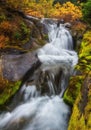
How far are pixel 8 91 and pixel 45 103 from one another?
175 cm

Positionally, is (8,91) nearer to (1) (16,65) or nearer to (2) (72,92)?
(1) (16,65)

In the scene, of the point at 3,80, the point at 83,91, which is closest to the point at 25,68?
the point at 3,80

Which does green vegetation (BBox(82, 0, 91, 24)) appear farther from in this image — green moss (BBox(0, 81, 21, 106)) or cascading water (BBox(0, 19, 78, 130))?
green moss (BBox(0, 81, 21, 106))

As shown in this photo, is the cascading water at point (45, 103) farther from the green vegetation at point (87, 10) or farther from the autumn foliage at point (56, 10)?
the autumn foliage at point (56, 10)

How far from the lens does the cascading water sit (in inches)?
320

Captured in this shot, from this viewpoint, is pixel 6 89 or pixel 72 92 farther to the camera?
pixel 6 89

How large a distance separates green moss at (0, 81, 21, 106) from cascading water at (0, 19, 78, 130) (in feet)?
0.81

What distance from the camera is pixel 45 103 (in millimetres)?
9375

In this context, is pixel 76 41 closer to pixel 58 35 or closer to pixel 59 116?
pixel 58 35

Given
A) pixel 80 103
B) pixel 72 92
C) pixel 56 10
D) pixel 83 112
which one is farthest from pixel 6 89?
pixel 56 10

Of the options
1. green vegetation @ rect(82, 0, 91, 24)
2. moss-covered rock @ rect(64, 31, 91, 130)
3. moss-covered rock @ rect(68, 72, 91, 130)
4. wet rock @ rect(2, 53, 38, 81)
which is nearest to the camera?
moss-covered rock @ rect(68, 72, 91, 130)

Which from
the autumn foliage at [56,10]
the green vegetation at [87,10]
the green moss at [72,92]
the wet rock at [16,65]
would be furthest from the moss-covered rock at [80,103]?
the autumn foliage at [56,10]

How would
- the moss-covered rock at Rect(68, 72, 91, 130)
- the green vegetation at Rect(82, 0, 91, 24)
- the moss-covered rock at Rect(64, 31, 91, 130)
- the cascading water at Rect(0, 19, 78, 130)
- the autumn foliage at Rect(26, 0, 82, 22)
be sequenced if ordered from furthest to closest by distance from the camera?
1. the autumn foliage at Rect(26, 0, 82, 22)
2. the green vegetation at Rect(82, 0, 91, 24)
3. the cascading water at Rect(0, 19, 78, 130)
4. the moss-covered rock at Rect(64, 31, 91, 130)
5. the moss-covered rock at Rect(68, 72, 91, 130)

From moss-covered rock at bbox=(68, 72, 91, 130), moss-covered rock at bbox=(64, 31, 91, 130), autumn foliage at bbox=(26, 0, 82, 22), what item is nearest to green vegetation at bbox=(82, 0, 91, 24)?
moss-covered rock at bbox=(64, 31, 91, 130)
